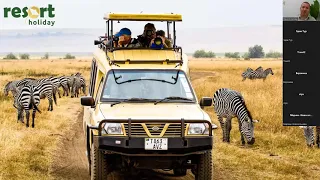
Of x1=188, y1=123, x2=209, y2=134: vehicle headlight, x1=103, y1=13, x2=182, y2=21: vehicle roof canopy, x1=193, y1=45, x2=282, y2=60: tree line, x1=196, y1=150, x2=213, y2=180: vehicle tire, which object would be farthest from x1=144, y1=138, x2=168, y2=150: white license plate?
x1=193, y1=45, x2=282, y2=60: tree line

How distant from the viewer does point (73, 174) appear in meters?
12.0

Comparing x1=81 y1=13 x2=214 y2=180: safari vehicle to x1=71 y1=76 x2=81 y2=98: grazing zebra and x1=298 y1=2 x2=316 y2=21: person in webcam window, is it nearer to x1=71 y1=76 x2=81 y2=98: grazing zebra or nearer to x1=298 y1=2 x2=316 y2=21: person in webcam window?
x1=298 y1=2 x2=316 y2=21: person in webcam window

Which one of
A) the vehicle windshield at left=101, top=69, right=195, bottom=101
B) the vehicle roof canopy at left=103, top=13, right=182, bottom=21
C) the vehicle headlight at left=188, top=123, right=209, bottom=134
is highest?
the vehicle roof canopy at left=103, top=13, right=182, bottom=21

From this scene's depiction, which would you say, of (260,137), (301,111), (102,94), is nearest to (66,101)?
(260,137)

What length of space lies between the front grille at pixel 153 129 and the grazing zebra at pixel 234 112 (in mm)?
6773

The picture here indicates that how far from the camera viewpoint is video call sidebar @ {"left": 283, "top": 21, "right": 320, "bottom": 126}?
44.0ft

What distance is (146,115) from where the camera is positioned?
9719 millimetres

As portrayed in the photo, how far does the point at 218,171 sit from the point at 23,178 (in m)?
3.46

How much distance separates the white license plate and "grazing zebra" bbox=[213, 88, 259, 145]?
6862 mm

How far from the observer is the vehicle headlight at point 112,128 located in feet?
31.4

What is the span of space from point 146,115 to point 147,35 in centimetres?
315

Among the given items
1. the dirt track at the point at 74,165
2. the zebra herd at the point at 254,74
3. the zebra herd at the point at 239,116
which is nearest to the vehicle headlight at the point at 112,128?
the dirt track at the point at 74,165


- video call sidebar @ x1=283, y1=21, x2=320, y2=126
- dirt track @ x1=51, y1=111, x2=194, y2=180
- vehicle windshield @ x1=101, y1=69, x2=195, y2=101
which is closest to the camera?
vehicle windshield @ x1=101, y1=69, x2=195, y2=101

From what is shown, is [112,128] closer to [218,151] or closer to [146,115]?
[146,115]
